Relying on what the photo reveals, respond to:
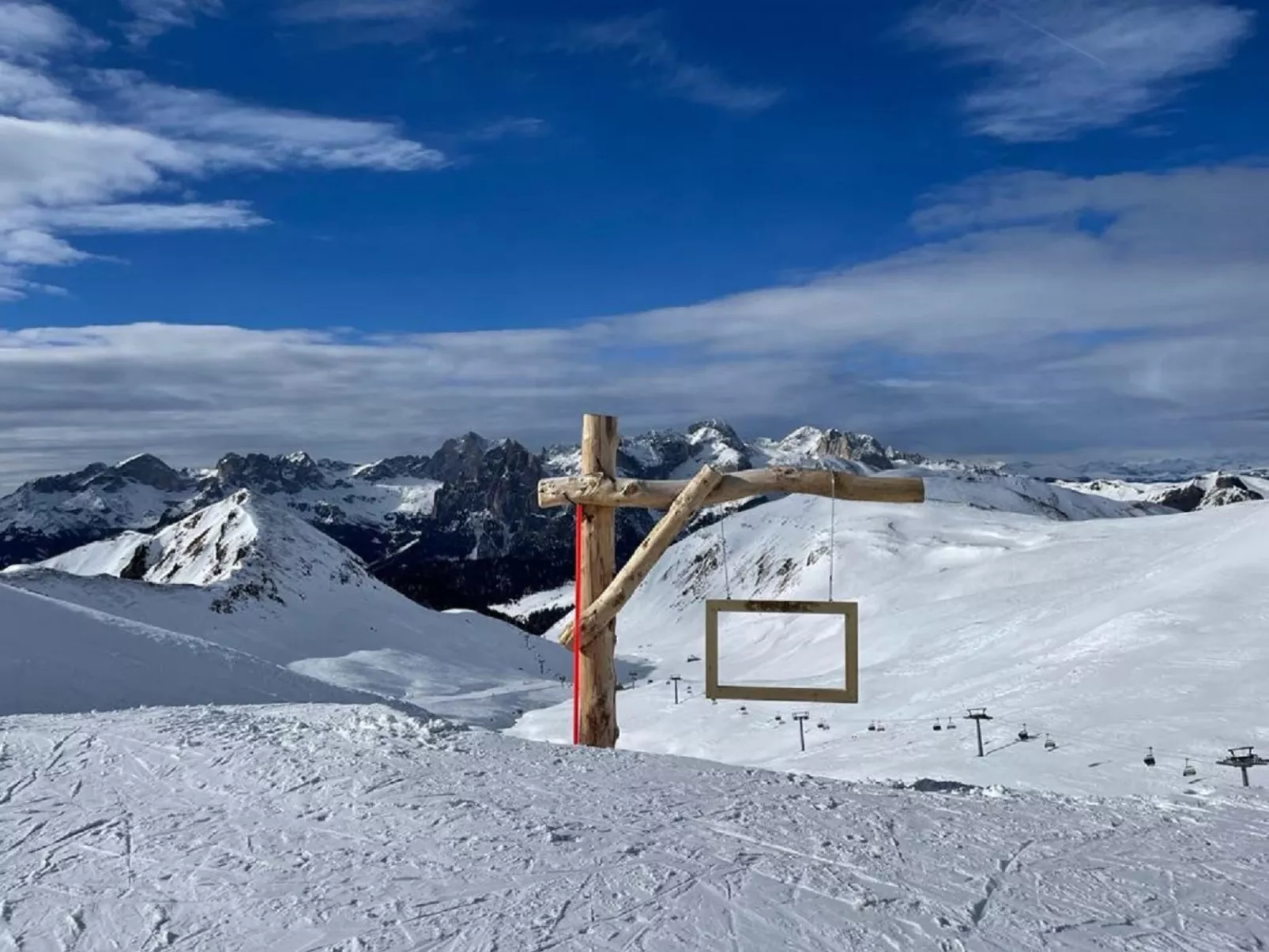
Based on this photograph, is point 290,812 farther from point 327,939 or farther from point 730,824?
point 730,824

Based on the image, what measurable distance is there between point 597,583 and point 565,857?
18.6ft

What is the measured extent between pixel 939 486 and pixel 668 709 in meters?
128

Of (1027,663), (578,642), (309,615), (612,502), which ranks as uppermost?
(612,502)

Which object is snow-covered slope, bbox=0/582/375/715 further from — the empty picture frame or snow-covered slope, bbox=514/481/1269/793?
the empty picture frame

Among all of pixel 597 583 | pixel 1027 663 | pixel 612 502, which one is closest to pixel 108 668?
pixel 597 583

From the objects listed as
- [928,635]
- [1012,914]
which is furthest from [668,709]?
[1012,914]

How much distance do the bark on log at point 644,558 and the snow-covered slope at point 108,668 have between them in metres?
15.4

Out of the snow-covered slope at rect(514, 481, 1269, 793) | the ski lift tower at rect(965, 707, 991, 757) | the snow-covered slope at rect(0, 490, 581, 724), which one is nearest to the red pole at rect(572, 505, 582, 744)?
the snow-covered slope at rect(514, 481, 1269, 793)

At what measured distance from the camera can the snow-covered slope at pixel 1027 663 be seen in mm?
26578

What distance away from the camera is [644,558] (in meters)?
12.5

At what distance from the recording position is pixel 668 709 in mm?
54000

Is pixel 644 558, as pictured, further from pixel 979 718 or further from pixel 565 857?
pixel 979 718

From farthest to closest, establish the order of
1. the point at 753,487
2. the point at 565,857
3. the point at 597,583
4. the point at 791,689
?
the point at 597,583 < the point at 753,487 < the point at 791,689 < the point at 565,857

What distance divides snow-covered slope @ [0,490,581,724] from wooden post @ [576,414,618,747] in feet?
145
